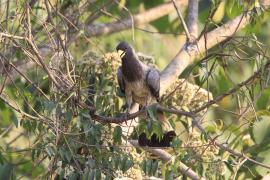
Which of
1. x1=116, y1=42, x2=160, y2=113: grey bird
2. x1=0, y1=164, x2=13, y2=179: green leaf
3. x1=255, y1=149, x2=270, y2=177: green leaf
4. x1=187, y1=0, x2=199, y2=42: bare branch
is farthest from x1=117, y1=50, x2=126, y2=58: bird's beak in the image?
x1=255, y1=149, x2=270, y2=177: green leaf

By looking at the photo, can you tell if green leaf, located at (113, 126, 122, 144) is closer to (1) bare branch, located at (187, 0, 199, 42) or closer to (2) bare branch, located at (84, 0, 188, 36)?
(1) bare branch, located at (187, 0, 199, 42)

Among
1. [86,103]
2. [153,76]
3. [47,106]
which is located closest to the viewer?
[47,106]

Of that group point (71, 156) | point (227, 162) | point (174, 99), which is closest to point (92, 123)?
point (71, 156)

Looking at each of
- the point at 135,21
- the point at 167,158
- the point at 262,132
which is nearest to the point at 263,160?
the point at 262,132

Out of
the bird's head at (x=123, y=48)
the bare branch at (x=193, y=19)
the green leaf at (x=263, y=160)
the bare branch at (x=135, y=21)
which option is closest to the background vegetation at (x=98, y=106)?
the bird's head at (x=123, y=48)

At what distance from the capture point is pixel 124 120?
5332mm

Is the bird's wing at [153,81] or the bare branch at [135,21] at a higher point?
the bare branch at [135,21]

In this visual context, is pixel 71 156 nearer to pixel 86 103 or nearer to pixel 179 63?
pixel 86 103

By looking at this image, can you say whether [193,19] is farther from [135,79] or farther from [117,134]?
[117,134]

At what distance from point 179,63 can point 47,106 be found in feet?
6.75

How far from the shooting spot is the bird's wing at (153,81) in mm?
6469

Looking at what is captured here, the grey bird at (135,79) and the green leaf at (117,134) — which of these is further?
the grey bird at (135,79)

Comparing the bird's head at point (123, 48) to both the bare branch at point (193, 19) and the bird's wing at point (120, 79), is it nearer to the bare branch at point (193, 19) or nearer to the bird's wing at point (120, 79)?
the bird's wing at point (120, 79)

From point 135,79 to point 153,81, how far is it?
335mm
